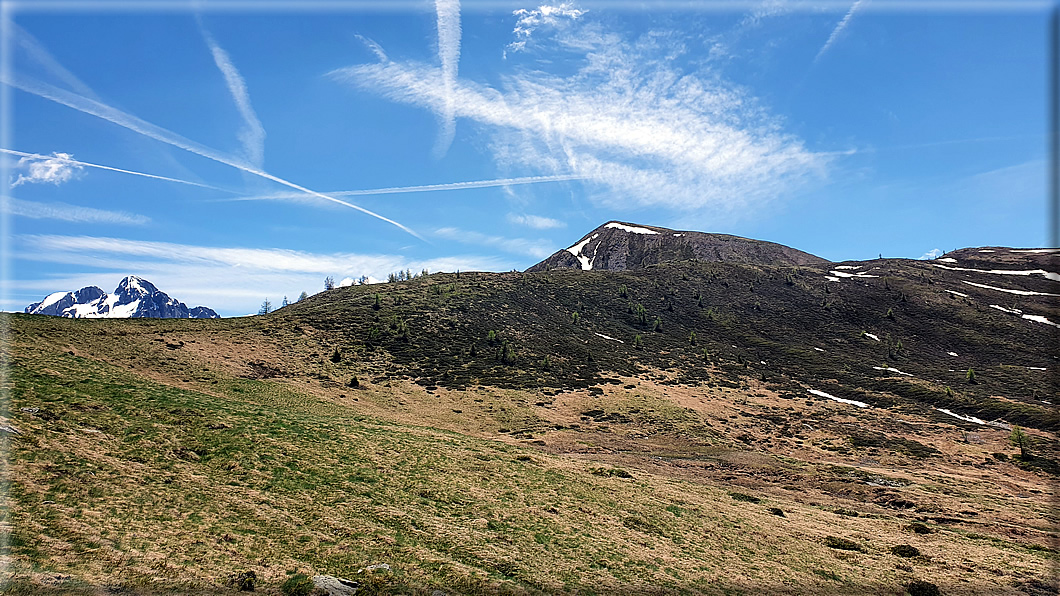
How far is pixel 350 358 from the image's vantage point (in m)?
57.7

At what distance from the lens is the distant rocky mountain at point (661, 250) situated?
156m

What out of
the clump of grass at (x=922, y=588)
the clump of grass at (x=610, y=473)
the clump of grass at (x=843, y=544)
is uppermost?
the clump of grass at (x=610, y=473)

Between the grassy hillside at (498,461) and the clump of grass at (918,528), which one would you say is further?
the clump of grass at (918,528)

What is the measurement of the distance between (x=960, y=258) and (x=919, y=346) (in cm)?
9099

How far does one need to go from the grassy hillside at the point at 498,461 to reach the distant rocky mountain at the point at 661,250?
261 feet

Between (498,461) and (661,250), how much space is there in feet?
456

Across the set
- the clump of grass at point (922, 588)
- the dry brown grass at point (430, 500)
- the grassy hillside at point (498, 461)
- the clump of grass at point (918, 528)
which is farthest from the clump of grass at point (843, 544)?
the clump of grass at point (918, 528)

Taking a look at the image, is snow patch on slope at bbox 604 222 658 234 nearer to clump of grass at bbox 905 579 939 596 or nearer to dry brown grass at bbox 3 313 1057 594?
dry brown grass at bbox 3 313 1057 594

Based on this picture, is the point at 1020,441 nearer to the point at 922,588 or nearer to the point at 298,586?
the point at 922,588

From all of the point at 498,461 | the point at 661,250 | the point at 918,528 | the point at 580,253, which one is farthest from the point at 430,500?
the point at 580,253

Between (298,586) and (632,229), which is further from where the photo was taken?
(632,229)

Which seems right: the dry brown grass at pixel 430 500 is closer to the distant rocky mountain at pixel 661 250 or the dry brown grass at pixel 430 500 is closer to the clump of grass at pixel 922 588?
the clump of grass at pixel 922 588

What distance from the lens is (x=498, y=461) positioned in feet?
92.8

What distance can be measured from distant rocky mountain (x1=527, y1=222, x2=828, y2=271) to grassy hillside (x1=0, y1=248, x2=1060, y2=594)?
7963 centimetres
